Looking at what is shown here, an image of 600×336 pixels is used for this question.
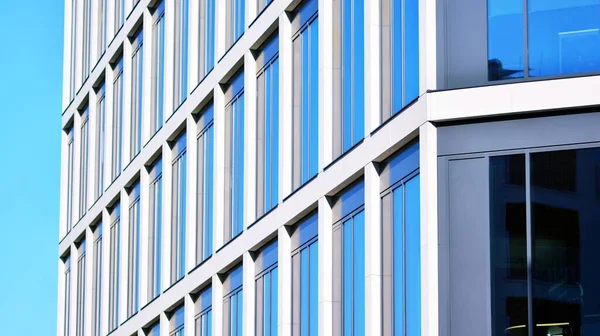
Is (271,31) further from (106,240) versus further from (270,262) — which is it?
(106,240)

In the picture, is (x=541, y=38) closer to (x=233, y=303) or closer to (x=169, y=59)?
(x=233, y=303)

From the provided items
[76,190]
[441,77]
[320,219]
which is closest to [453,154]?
[441,77]

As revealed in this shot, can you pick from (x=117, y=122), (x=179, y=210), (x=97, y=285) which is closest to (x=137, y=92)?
(x=117, y=122)

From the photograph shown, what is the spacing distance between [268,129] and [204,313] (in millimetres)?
7250

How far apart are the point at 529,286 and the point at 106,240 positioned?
30.9 m

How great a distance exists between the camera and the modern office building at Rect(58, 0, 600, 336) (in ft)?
88.4

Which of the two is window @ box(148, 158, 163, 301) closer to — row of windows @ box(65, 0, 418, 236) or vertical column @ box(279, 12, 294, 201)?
row of windows @ box(65, 0, 418, 236)

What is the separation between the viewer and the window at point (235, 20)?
138 ft

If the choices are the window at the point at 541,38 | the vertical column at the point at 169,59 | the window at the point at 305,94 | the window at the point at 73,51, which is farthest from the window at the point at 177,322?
the window at the point at 541,38

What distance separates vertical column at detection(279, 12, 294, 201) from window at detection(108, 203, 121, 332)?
1724cm

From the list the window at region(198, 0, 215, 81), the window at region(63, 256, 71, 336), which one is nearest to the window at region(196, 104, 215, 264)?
the window at region(198, 0, 215, 81)

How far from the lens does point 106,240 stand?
55.6m

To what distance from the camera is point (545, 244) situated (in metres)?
26.7

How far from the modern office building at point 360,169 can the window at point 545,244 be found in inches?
1.0
